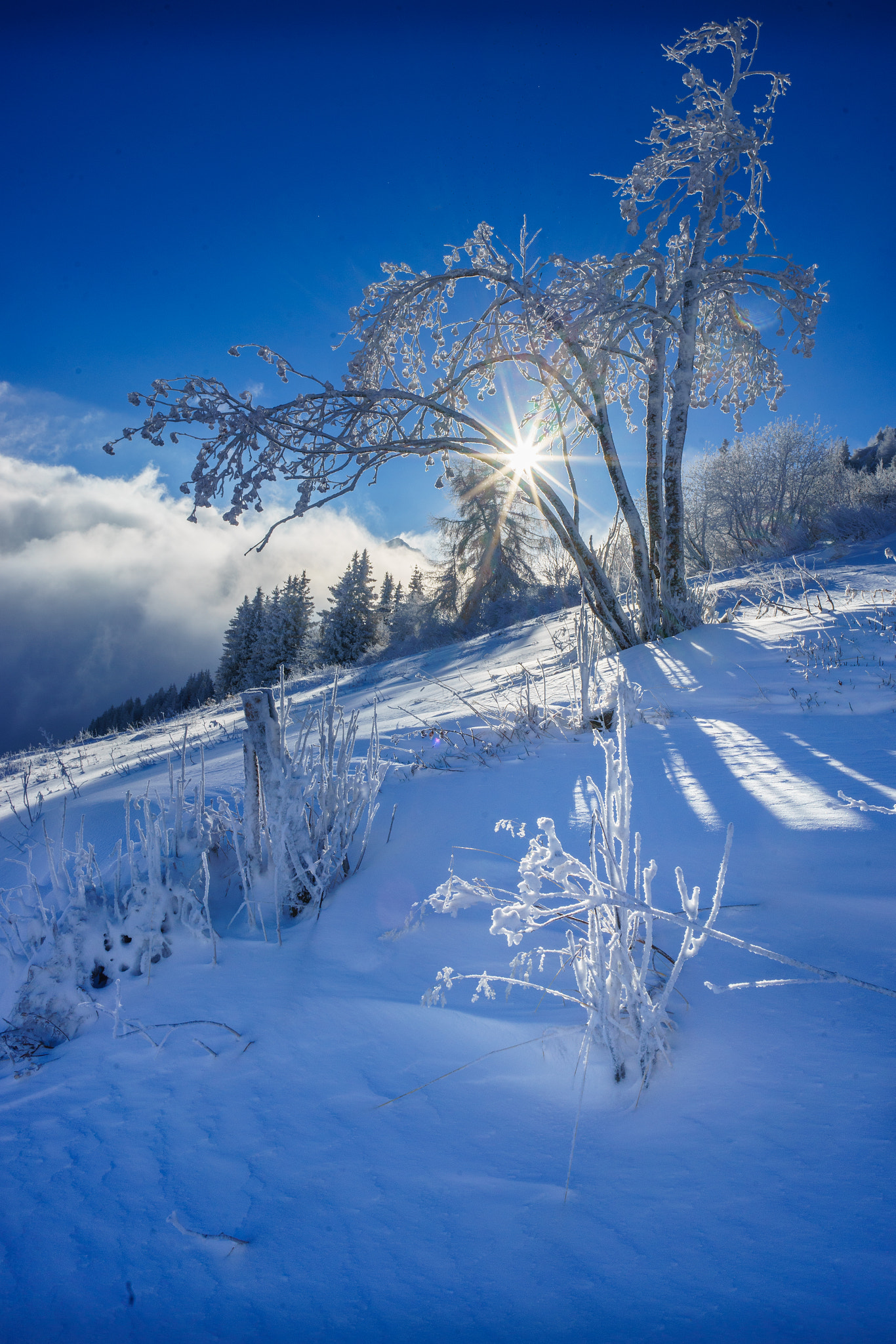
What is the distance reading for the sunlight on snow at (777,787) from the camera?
2031mm

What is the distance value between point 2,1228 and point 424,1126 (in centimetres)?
79

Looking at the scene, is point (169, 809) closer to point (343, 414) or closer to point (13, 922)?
point (13, 922)

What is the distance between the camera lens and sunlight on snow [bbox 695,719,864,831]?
80.0 inches

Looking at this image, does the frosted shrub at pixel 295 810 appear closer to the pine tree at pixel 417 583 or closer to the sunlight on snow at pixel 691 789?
the sunlight on snow at pixel 691 789

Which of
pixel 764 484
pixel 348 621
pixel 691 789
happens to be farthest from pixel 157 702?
pixel 691 789

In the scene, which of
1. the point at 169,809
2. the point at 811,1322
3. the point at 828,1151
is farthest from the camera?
the point at 169,809

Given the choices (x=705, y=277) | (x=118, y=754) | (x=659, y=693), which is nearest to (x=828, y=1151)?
(x=659, y=693)

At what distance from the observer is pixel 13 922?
2.07 m

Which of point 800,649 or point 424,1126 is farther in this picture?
point 800,649

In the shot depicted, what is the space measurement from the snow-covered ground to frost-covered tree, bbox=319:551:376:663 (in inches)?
1204

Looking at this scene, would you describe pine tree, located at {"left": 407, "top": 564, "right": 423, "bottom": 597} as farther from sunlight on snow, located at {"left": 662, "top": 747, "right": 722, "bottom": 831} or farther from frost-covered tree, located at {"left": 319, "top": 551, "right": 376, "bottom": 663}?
sunlight on snow, located at {"left": 662, "top": 747, "right": 722, "bottom": 831}

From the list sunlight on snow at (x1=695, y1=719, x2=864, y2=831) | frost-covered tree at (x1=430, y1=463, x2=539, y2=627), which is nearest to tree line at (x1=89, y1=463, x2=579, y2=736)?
frost-covered tree at (x1=430, y1=463, x2=539, y2=627)

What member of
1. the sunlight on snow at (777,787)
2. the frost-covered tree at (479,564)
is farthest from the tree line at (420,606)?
the sunlight on snow at (777,787)

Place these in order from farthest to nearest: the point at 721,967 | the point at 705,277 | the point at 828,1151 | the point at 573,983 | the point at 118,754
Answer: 1. the point at 118,754
2. the point at 705,277
3. the point at 573,983
4. the point at 721,967
5. the point at 828,1151
